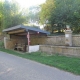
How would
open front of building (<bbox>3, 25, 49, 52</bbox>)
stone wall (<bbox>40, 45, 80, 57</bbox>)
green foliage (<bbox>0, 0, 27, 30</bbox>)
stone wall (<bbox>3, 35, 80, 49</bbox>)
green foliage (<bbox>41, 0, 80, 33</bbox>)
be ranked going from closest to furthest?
stone wall (<bbox>40, 45, 80, 57</bbox>) < stone wall (<bbox>3, 35, 80, 49</bbox>) < open front of building (<bbox>3, 25, 49, 52</bbox>) < green foliage (<bbox>41, 0, 80, 33</bbox>) < green foliage (<bbox>0, 0, 27, 30</bbox>)

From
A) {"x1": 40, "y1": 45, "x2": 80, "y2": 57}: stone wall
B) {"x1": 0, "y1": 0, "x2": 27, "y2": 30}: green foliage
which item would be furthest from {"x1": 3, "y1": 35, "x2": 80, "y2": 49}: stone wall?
{"x1": 0, "y1": 0, "x2": 27, "y2": 30}: green foliage

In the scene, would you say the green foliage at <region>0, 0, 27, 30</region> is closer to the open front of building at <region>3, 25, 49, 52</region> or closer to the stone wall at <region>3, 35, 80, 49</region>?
the open front of building at <region>3, 25, 49, 52</region>

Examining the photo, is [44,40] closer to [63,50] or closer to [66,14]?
[63,50]

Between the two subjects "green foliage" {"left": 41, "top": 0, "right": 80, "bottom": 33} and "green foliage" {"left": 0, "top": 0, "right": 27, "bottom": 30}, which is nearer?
"green foliage" {"left": 41, "top": 0, "right": 80, "bottom": 33}

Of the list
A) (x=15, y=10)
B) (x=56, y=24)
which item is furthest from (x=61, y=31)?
(x=15, y=10)

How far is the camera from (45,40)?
19.5 m

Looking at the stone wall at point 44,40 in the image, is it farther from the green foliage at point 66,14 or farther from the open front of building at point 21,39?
the green foliage at point 66,14

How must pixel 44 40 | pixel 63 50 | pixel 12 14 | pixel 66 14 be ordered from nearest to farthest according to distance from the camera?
pixel 63 50 < pixel 44 40 < pixel 66 14 < pixel 12 14

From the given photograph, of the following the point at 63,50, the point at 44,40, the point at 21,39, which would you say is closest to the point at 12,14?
the point at 21,39

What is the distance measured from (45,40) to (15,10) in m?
13.6

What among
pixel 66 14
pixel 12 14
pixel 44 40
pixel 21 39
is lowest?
pixel 44 40

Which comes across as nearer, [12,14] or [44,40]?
[44,40]

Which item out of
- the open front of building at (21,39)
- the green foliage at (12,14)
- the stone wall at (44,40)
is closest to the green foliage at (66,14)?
the open front of building at (21,39)

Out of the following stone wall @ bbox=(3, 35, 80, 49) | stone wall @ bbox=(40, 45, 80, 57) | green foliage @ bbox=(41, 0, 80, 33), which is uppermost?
green foliage @ bbox=(41, 0, 80, 33)
